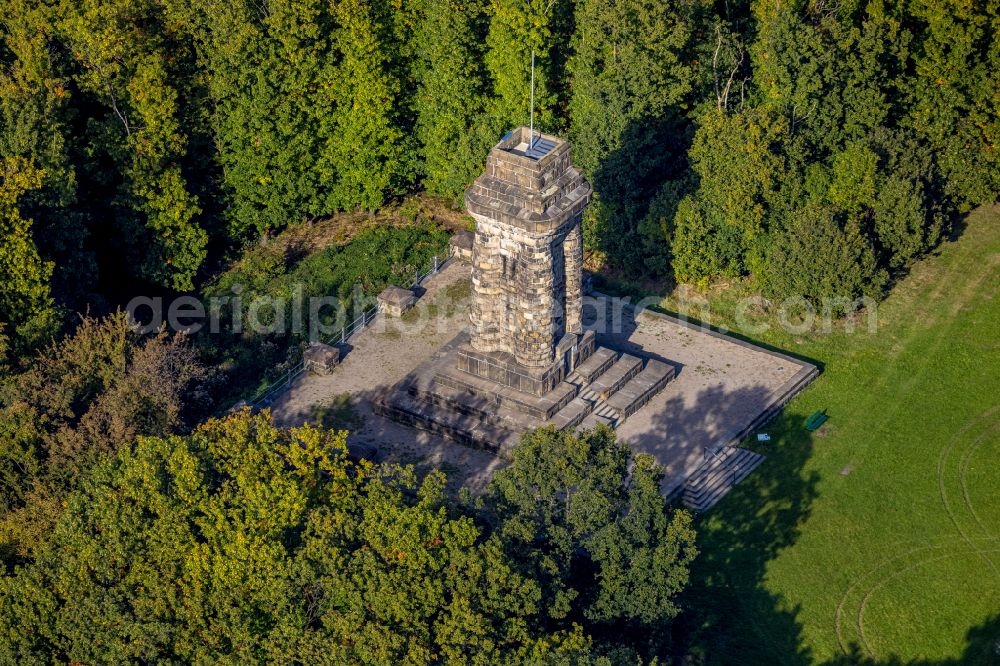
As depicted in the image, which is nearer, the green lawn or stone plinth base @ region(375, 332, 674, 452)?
the green lawn

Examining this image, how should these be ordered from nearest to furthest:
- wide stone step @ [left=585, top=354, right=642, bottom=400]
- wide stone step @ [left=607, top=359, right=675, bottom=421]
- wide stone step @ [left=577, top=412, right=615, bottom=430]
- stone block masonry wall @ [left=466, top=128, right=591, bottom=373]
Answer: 1. stone block masonry wall @ [left=466, top=128, right=591, bottom=373]
2. wide stone step @ [left=577, top=412, right=615, bottom=430]
3. wide stone step @ [left=607, top=359, right=675, bottom=421]
4. wide stone step @ [left=585, top=354, right=642, bottom=400]

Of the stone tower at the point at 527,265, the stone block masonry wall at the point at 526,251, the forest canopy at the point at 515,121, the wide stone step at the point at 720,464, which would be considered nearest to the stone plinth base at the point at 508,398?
the stone tower at the point at 527,265

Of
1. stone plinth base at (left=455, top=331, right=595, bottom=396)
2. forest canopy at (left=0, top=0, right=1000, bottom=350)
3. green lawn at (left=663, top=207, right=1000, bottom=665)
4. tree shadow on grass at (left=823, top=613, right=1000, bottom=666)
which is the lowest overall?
tree shadow on grass at (left=823, top=613, right=1000, bottom=666)

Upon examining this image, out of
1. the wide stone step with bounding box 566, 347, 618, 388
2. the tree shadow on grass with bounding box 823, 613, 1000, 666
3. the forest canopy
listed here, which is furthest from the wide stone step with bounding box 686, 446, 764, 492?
the forest canopy

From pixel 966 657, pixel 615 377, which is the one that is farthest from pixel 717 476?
pixel 966 657

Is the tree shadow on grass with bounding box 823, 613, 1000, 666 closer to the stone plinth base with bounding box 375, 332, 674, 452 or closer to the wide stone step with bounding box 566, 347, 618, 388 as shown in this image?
the stone plinth base with bounding box 375, 332, 674, 452

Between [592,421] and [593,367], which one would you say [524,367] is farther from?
[592,421]

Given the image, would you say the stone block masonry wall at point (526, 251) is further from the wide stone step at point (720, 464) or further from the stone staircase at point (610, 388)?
the wide stone step at point (720, 464)
